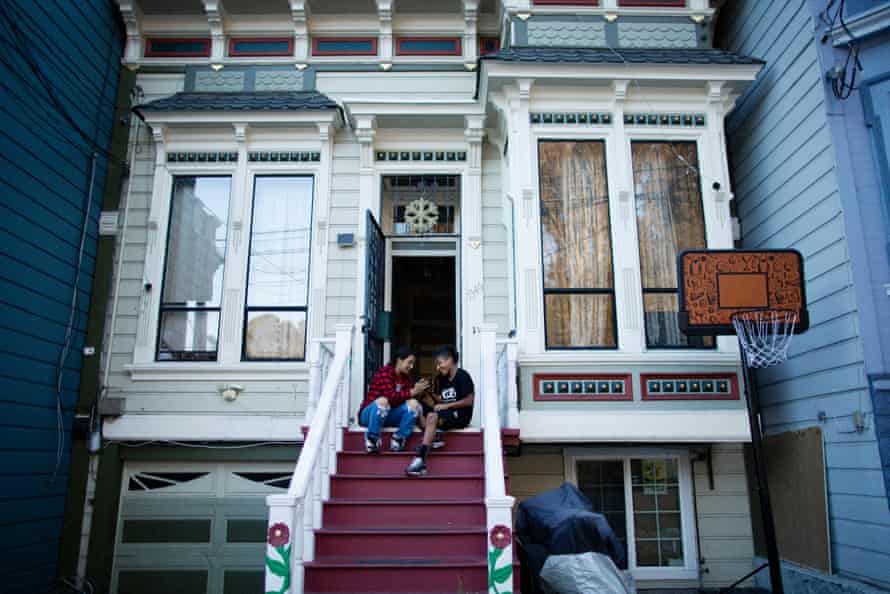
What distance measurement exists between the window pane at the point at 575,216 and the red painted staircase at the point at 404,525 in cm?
207

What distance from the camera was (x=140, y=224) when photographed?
7.64 meters

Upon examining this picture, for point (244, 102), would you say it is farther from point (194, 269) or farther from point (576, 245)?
point (576, 245)

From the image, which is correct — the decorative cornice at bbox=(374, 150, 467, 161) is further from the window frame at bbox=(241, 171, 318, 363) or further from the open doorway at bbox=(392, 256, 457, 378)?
the open doorway at bbox=(392, 256, 457, 378)

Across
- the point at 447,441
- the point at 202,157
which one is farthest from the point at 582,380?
the point at 202,157

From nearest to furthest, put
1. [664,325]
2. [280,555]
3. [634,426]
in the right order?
[280,555] < [634,426] < [664,325]

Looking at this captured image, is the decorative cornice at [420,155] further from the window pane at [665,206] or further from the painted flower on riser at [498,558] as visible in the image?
the painted flower on riser at [498,558]

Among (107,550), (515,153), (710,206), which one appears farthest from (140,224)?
(710,206)

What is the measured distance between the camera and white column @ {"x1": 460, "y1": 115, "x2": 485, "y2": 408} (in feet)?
23.7

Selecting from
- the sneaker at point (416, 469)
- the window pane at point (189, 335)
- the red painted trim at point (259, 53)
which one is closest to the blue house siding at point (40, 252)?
the window pane at point (189, 335)

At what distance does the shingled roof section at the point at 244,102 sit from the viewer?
7.55m

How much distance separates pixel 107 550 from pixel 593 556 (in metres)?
5.02

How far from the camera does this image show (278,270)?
7555 millimetres

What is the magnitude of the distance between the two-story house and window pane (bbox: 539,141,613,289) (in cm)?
2

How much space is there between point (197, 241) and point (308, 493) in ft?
13.6
